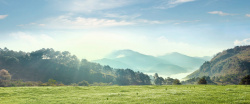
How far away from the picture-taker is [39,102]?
2602 centimetres

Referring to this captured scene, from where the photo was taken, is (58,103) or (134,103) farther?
(58,103)

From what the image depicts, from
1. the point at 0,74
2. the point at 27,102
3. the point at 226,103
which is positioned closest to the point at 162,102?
the point at 226,103

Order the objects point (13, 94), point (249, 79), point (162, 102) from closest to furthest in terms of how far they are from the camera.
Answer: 1. point (162, 102)
2. point (13, 94)
3. point (249, 79)

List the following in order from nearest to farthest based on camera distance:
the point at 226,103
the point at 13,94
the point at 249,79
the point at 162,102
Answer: the point at 226,103, the point at 162,102, the point at 13,94, the point at 249,79

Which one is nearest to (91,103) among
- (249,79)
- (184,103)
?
(184,103)

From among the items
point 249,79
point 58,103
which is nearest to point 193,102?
point 58,103

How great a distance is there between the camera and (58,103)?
24766mm

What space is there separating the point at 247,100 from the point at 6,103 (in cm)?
3207

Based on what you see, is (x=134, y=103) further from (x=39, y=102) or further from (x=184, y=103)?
(x=39, y=102)

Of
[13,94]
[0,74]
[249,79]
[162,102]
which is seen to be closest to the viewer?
[162,102]

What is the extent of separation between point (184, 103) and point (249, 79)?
276ft

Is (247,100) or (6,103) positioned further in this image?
(6,103)

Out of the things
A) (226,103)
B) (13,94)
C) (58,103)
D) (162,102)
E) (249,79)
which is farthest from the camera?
(249,79)

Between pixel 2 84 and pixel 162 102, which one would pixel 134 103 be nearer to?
pixel 162 102
